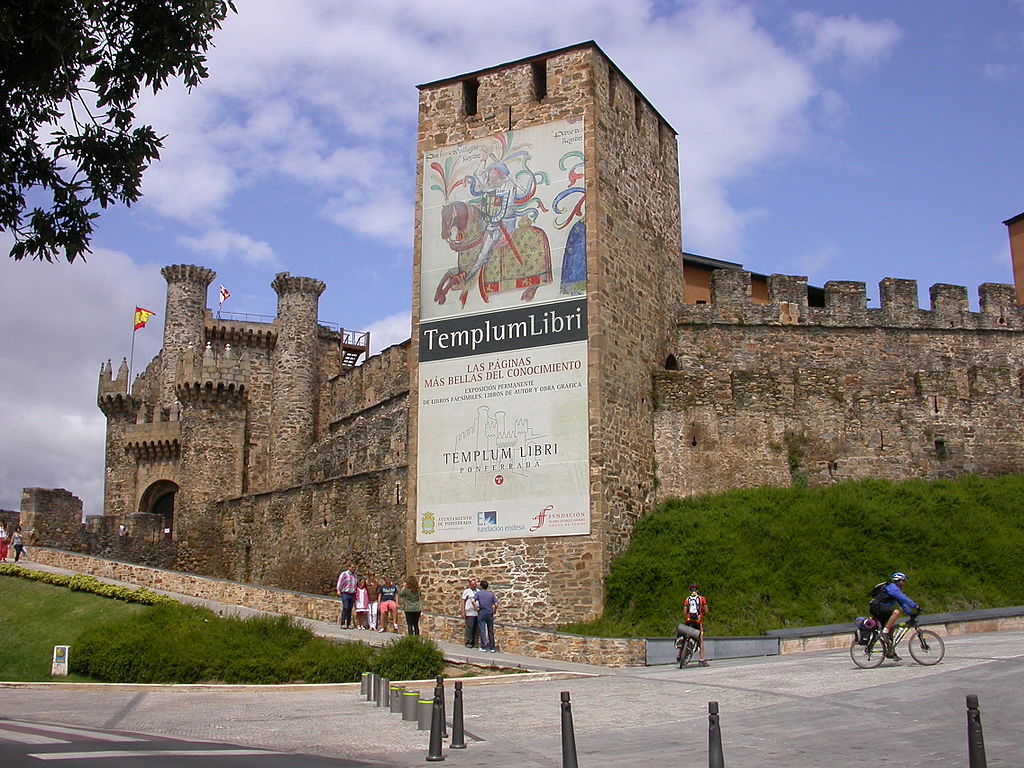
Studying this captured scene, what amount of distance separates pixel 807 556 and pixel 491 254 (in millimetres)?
9016

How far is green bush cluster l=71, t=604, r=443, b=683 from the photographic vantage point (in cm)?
1661

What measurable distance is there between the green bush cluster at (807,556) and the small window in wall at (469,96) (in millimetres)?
9954

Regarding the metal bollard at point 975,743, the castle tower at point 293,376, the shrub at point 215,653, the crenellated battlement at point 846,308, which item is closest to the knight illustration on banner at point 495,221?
the crenellated battlement at point 846,308

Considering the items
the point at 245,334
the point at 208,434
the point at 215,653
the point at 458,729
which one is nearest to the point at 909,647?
the point at 458,729

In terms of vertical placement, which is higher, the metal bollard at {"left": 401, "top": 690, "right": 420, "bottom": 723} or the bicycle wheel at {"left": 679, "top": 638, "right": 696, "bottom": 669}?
the bicycle wheel at {"left": 679, "top": 638, "right": 696, "bottom": 669}

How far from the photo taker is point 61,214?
10.3 metres

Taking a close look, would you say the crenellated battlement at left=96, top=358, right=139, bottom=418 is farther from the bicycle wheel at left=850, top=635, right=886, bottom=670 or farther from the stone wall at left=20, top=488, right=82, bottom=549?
the bicycle wheel at left=850, top=635, right=886, bottom=670

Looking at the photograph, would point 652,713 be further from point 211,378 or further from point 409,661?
point 211,378

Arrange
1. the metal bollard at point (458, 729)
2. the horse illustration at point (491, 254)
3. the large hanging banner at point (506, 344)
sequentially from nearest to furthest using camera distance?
1. the metal bollard at point (458, 729)
2. the large hanging banner at point (506, 344)
3. the horse illustration at point (491, 254)

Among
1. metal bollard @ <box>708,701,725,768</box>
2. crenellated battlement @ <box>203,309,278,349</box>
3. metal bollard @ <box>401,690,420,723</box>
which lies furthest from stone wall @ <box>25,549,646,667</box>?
crenellated battlement @ <box>203,309,278,349</box>

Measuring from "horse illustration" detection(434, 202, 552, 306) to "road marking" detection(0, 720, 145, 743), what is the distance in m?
13.3

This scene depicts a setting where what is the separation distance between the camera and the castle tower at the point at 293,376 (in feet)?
134

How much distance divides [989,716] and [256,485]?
32.7 m

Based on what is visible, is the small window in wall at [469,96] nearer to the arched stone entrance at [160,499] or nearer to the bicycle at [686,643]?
the bicycle at [686,643]
